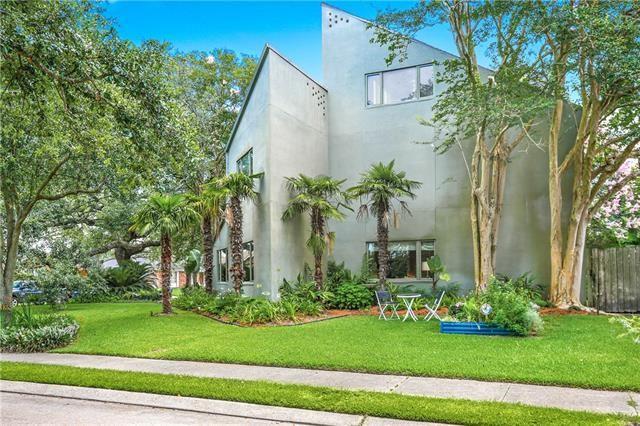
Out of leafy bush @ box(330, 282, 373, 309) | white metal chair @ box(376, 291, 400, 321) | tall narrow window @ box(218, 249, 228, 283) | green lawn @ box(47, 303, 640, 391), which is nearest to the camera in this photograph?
green lawn @ box(47, 303, 640, 391)

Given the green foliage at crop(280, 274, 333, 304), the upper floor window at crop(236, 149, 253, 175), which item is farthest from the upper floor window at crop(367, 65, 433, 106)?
the green foliage at crop(280, 274, 333, 304)

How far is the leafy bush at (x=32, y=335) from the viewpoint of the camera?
948 centimetres

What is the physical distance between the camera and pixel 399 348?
8625 millimetres

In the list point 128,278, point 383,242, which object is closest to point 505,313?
point 383,242

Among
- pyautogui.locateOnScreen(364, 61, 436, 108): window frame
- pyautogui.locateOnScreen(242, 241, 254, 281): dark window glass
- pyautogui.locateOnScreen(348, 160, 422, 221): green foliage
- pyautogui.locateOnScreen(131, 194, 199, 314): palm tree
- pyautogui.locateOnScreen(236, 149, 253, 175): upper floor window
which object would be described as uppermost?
pyautogui.locateOnScreen(364, 61, 436, 108): window frame

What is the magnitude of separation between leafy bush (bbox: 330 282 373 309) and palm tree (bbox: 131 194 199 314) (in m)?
5.02

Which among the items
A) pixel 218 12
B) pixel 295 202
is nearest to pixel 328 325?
pixel 295 202

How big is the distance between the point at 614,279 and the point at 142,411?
45.1ft

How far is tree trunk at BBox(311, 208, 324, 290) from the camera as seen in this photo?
49.5 feet

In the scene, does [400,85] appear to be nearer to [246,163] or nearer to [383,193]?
[383,193]

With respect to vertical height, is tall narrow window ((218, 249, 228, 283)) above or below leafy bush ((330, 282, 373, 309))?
above

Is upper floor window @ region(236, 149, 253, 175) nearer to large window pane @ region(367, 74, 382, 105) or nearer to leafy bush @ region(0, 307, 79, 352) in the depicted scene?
large window pane @ region(367, 74, 382, 105)

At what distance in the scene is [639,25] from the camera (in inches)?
411

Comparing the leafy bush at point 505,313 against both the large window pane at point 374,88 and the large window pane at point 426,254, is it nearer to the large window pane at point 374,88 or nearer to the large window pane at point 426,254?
the large window pane at point 426,254
